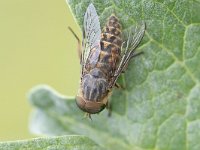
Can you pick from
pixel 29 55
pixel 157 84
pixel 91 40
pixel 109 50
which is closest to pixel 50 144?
pixel 157 84

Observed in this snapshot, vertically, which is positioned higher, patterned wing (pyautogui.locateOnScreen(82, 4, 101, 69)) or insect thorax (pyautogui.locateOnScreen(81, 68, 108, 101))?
patterned wing (pyautogui.locateOnScreen(82, 4, 101, 69))

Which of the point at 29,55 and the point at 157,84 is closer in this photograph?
the point at 157,84

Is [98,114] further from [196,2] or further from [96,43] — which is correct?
[196,2]

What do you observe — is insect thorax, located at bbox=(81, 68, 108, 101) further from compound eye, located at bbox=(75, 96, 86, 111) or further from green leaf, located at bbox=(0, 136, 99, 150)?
green leaf, located at bbox=(0, 136, 99, 150)

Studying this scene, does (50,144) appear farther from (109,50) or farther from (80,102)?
(109,50)

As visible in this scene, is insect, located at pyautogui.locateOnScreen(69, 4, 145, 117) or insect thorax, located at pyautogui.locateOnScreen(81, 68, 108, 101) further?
insect thorax, located at pyautogui.locateOnScreen(81, 68, 108, 101)

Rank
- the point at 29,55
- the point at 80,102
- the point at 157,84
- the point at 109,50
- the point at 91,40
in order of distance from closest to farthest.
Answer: the point at 157,84 → the point at 80,102 → the point at 109,50 → the point at 91,40 → the point at 29,55

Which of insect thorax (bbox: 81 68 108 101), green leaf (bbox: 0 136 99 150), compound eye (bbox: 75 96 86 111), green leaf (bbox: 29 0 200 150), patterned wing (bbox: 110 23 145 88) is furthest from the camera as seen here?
insect thorax (bbox: 81 68 108 101)

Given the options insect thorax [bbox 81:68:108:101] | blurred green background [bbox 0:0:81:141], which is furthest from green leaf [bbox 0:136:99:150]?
blurred green background [bbox 0:0:81:141]
